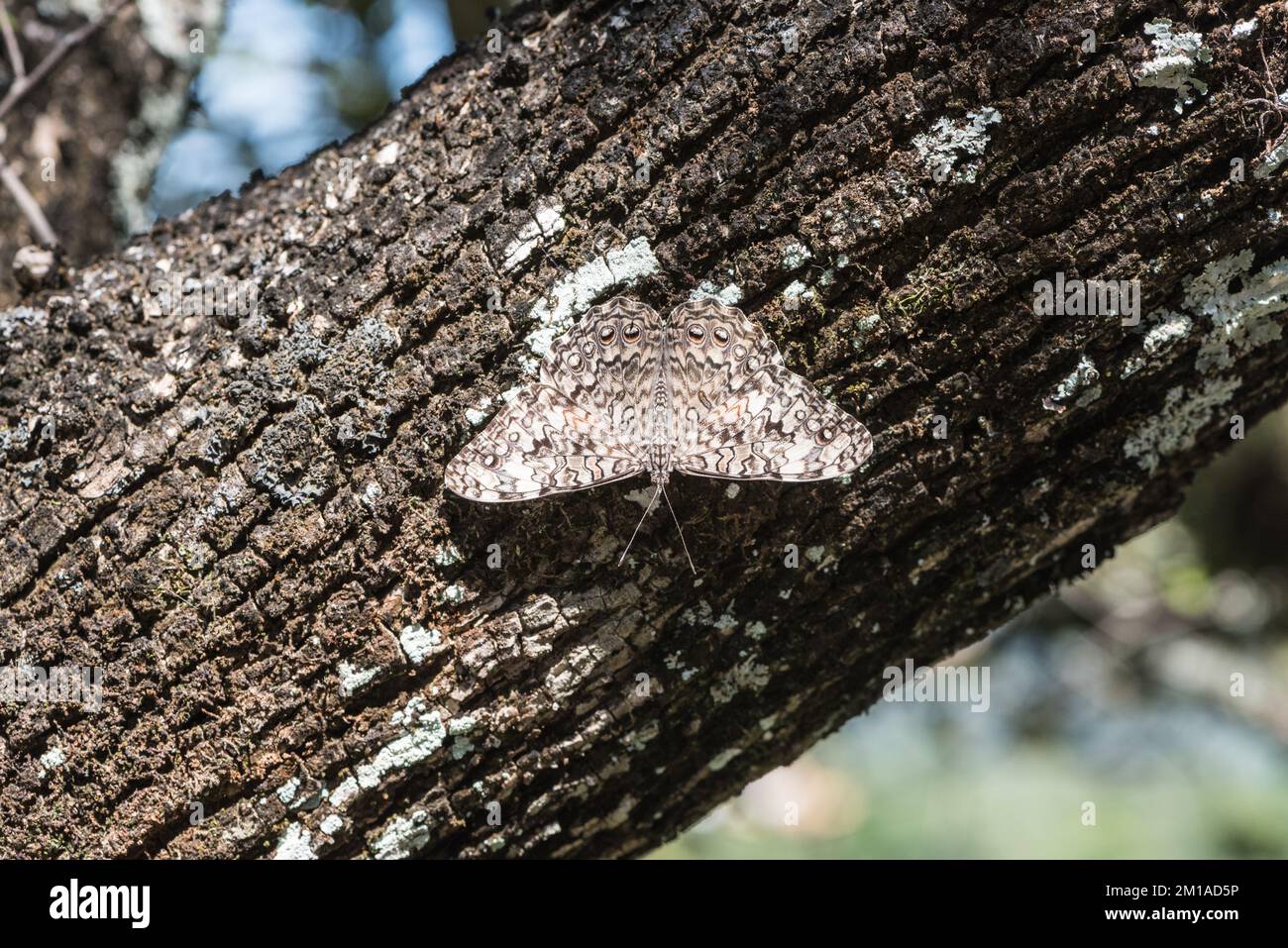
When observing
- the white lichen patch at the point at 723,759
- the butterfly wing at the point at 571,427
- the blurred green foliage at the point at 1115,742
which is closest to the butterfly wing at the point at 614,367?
the butterfly wing at the point at 571,427

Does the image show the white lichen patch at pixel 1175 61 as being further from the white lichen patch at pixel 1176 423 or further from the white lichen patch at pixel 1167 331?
the white lichen patch at pixel 1176 423

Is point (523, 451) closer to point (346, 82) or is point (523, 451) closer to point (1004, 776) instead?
point (346, 82)

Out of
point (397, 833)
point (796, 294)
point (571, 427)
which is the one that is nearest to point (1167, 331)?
point (796, 294)

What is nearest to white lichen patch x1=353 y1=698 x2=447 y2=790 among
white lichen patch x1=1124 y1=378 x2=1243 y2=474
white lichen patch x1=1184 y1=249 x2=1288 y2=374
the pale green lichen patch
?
the pale green lichen patch

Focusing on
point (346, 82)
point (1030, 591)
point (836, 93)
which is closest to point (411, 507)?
point (836, 93)

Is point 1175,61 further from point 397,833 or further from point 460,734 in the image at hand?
point 397,833

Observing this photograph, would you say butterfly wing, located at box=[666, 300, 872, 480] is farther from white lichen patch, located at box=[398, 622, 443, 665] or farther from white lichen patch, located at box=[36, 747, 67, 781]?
white lichen patch, located at box=[36, 747, 67, 781]

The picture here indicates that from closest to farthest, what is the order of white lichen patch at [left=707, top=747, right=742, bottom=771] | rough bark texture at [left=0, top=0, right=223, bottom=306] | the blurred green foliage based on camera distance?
white lichen patch at [left=707, top=747, right=742, bottom=771] → rough bark texture at [left=0, top=0, right=223, bottom=306] → the blurred green foliage
